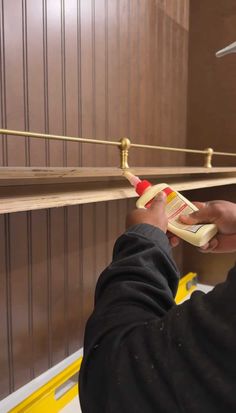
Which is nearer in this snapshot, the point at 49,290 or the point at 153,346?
the point at 153,346

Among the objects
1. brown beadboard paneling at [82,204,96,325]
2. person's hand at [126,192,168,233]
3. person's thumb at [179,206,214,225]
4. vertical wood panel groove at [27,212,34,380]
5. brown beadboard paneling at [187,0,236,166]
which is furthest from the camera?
brown beadboard paneling at [187,0,236,166]

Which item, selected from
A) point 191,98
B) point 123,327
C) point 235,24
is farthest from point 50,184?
point 235,24

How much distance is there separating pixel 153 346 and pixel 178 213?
0.92 feet

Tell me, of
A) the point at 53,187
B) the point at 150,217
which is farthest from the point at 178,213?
the point at 53,187

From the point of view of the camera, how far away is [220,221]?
0.51 m

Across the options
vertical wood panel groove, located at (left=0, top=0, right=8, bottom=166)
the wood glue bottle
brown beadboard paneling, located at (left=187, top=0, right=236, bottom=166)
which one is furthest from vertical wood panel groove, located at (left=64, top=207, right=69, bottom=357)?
brown beadboard paneling, located at (left=187, top=0, right=236, bottom=166)

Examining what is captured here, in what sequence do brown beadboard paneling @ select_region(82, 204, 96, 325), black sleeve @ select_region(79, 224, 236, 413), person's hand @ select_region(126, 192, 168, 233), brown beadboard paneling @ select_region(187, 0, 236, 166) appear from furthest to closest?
1. brown beadboard paneling @ select_region(187, 0, 236, 166)
2. brown beadboard paneling @ select_region(82, 204, 96, 325)
3. person's hand @ select_region(126, 192, 168, 233)
4. black sleeve @ select_region(79, 224, 236, 413)

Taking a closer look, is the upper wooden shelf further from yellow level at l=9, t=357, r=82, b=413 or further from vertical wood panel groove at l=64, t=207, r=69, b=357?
yellow level at l=9, t=357, r=82, b=413

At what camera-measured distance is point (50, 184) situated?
2.08 feet

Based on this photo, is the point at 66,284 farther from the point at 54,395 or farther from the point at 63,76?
the point at 63,76

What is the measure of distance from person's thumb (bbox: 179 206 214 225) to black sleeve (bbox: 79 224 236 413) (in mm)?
182

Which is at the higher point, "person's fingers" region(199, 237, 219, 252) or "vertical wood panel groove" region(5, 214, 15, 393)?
"person's fingers" region(199, 237, 219, 252)

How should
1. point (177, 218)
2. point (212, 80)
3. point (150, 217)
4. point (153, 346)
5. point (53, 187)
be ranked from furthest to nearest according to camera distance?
point (212, 80) < point (53, 187) < point (177, 218) < point (150, 217) < point (153, 346)

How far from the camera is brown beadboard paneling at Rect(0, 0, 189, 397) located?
680 mm
